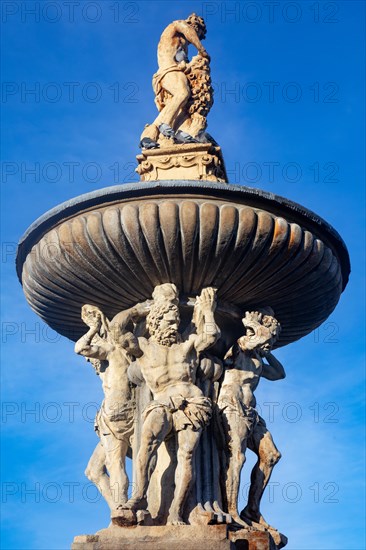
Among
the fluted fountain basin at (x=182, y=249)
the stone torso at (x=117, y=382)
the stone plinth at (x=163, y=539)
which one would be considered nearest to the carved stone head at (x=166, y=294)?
the fluted fountain basin at (x=182, y=249)

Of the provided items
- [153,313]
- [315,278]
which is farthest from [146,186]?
[315,278]

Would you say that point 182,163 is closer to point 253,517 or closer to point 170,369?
point 170,369

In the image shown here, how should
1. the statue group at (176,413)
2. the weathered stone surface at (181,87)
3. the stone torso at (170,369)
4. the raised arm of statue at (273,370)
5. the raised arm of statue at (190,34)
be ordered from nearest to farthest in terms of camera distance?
the statue group at (176,413), the stone torso at (170,369), the raised arm of statue at (273,370), the weathered stone surface at (181,87), the raised arm of statue at (190,34)

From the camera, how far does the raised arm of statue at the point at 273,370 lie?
10867 millimetres

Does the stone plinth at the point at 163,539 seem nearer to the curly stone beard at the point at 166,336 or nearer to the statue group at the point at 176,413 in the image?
the statue group at the point at 176,413

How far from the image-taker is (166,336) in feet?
32.5

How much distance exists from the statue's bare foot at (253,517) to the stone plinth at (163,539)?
793mm

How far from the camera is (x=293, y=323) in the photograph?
1138 cm

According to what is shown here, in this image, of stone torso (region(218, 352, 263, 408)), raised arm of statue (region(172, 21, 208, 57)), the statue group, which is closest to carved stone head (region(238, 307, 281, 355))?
the statue group

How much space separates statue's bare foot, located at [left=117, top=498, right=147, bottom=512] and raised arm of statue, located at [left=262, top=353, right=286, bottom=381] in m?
2.17

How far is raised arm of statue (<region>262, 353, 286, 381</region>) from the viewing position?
10867mm

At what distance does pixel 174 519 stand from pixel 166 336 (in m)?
1.70

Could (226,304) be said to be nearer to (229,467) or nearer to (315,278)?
(315,278)

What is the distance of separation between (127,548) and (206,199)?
3.20 m
